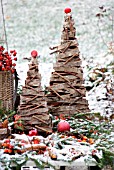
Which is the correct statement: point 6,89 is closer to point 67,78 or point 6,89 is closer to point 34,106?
point 34,106

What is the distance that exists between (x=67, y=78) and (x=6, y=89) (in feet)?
1.55

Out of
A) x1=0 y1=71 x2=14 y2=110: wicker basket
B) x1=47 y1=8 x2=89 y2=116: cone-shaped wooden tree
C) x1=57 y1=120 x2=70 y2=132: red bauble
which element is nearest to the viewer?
x1=57 y1=120 x2=70 y2=132: red bauble

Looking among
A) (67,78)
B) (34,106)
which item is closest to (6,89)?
(34,106)

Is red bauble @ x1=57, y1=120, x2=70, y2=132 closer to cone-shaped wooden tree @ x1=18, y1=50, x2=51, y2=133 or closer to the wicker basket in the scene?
cone-shaped wooden tree @ x1=18, y1=50, x2=51, y2=133

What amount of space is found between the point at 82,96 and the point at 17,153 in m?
1.01

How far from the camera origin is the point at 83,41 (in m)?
8.62

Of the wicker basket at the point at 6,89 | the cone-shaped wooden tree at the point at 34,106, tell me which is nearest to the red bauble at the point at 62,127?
the cone-shaped wooden tree at the point at 34,106

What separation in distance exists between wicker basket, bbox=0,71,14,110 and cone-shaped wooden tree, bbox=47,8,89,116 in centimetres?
33

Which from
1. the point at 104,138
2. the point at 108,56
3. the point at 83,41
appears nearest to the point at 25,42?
the point at 83,41

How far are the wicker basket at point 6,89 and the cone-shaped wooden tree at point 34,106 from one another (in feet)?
0.49

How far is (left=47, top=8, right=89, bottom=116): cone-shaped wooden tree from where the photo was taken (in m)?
3.68

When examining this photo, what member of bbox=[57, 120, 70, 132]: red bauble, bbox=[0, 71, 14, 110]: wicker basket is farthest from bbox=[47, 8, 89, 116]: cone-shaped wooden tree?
bbox=[57, 120, 70, 132]: red bauble

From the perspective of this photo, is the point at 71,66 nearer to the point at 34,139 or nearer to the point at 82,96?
the point at 82,96

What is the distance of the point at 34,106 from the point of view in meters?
3.37
